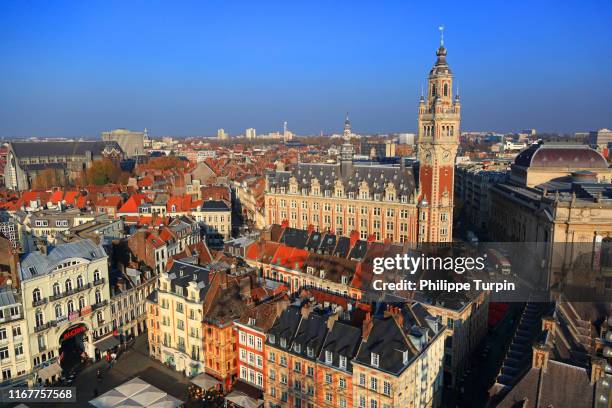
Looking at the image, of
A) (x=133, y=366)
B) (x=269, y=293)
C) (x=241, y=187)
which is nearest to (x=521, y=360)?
(x=269, y=293)

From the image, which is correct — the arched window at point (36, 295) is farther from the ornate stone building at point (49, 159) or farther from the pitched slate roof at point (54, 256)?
the ornate stone building at point (49, 159)

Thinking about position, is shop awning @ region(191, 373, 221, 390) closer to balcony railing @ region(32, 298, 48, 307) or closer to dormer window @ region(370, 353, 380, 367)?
balcony railing @ region(32, 298, 48, 307)

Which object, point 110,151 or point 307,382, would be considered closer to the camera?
point 307,382

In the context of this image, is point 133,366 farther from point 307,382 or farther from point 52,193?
point 52,193

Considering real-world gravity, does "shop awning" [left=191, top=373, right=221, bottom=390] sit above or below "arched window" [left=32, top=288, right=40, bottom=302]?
below

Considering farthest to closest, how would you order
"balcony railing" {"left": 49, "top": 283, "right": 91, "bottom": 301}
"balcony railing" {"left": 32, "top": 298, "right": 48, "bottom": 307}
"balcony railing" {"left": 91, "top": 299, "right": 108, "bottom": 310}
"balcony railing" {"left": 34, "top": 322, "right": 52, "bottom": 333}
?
"balcony railing" {"left": 91, "top": 299, "right": 108, "bottom": 310} → "balcony railing" {"left": 49, "top": 283, "right": 91, "bottom": 301} → "balcony railing" {"left": 34, "top": 322, "right": 52, "bottom": 333} → "balcony railing" {"left": 32, "top": 298, "right": 48, "bottom": 307}

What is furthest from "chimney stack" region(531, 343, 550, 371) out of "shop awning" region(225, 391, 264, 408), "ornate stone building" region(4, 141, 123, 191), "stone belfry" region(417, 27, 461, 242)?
"ornate stone building" region(4, 141, 123, 191)

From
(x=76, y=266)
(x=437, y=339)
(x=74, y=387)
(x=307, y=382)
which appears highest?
(x=76, y=266)

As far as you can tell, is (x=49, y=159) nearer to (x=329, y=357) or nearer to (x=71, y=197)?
(x=71, y=197)
